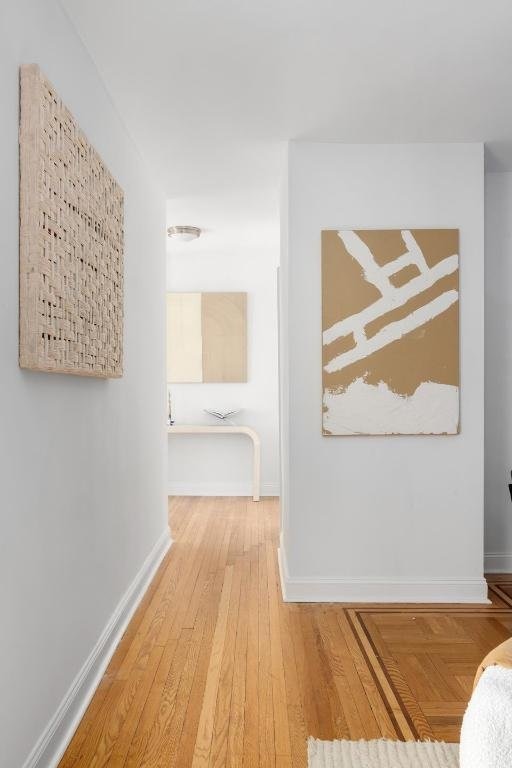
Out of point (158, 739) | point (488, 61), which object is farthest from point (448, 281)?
point (158, 739)

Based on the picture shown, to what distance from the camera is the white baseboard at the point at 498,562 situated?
157 inches

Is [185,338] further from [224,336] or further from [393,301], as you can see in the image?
[393,301]

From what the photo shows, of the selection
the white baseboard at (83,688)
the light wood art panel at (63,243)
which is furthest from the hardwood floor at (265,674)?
the light wood art panel at (63,243)

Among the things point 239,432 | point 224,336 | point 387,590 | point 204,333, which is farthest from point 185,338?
point 387,590

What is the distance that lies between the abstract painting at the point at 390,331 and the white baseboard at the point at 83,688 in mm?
1385

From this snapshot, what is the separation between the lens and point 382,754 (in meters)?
2.00

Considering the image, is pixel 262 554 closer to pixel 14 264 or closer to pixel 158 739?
pixel 158 739

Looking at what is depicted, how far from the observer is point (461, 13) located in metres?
2.26

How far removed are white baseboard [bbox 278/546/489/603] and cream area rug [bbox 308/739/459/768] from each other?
4.44 feet

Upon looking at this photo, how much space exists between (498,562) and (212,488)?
3.16 meters

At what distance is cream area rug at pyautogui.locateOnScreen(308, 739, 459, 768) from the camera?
1.95 m

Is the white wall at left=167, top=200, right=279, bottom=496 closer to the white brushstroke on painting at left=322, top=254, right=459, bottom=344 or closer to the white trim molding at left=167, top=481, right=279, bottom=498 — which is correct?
the white trim molding at left=167, top=481, right=279, bottom=498

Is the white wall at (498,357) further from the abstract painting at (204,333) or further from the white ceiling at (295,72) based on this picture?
the abstract painting at (204,333)

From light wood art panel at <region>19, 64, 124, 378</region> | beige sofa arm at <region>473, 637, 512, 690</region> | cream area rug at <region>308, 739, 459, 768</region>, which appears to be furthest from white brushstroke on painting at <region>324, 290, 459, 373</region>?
beige sofa arm at <region>473, 637, 512, 690</region>
